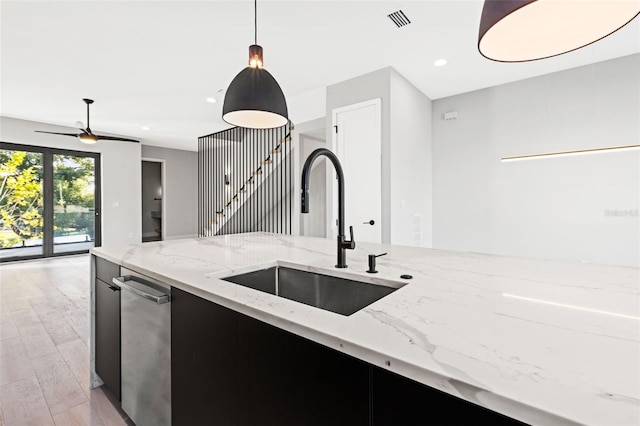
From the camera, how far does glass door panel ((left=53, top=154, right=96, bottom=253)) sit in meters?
6.32

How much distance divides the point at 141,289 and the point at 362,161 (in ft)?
10.1

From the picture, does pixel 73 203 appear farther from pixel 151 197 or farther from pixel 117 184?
pixel 151 197

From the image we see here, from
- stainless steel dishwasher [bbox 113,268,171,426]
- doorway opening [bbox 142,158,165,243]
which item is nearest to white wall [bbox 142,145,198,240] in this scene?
doorway opening [bbox 142,158,165,243]

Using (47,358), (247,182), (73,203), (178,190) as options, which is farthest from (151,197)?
(47,358)

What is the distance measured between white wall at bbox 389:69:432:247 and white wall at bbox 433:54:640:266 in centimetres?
27

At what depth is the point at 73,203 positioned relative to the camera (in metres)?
6.54

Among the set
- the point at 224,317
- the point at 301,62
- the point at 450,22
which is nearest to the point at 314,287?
the point at 224,317

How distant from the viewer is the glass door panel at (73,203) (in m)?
6.32

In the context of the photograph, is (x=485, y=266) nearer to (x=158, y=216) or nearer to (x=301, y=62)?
(x=301, y=62)

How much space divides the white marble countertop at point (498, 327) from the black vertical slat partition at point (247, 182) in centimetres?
484

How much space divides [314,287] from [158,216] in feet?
31.4

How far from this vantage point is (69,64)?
3.59 meters

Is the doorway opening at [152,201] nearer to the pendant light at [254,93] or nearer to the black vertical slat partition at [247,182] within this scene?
the black vertical slat partition at [247,182]

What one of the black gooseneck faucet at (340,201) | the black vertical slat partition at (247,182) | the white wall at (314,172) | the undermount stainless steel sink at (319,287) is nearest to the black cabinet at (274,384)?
the undermount stainless steel sink at (319,287)
